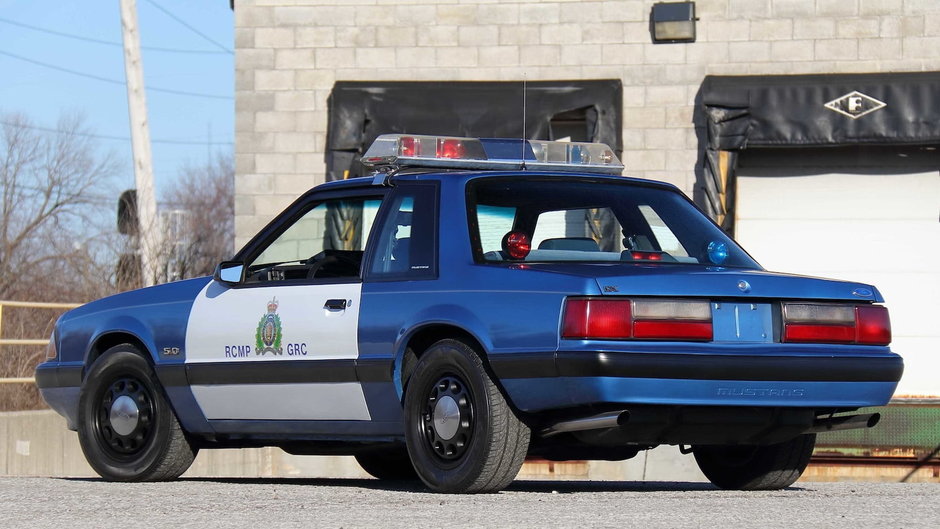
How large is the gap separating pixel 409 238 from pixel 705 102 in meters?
9.47

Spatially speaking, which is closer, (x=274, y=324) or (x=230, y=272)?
(x=274, y=324)

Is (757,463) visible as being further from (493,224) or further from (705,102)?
(705,102)

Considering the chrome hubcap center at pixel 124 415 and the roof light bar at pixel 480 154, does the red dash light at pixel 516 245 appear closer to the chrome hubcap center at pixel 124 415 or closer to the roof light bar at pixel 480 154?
the roof light bar at pixel 480 154

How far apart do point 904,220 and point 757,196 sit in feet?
4.89

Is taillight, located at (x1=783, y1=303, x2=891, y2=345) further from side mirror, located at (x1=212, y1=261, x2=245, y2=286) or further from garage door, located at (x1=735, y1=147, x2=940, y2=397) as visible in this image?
garage door, located at (x1=735, y1=147, x2=940, y2=397)

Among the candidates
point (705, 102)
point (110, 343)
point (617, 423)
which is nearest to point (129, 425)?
point (110, 343)

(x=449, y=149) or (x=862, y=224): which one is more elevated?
(x=449, y=149)

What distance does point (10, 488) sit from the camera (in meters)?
8.24

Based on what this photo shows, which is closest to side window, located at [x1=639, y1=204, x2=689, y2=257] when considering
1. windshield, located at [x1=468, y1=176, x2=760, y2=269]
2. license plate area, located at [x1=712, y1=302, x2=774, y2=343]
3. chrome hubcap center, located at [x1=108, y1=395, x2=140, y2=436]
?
windshield, located at [x1=468, y1=176, x2=760, y2=269]

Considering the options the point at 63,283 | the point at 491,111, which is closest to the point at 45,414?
the point at 491,111

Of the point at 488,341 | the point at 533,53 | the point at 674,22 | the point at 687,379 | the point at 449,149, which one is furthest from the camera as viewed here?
the point at 533,53

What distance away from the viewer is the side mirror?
848 cm

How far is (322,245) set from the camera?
1695cm

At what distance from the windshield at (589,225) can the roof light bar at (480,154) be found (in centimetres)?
33
